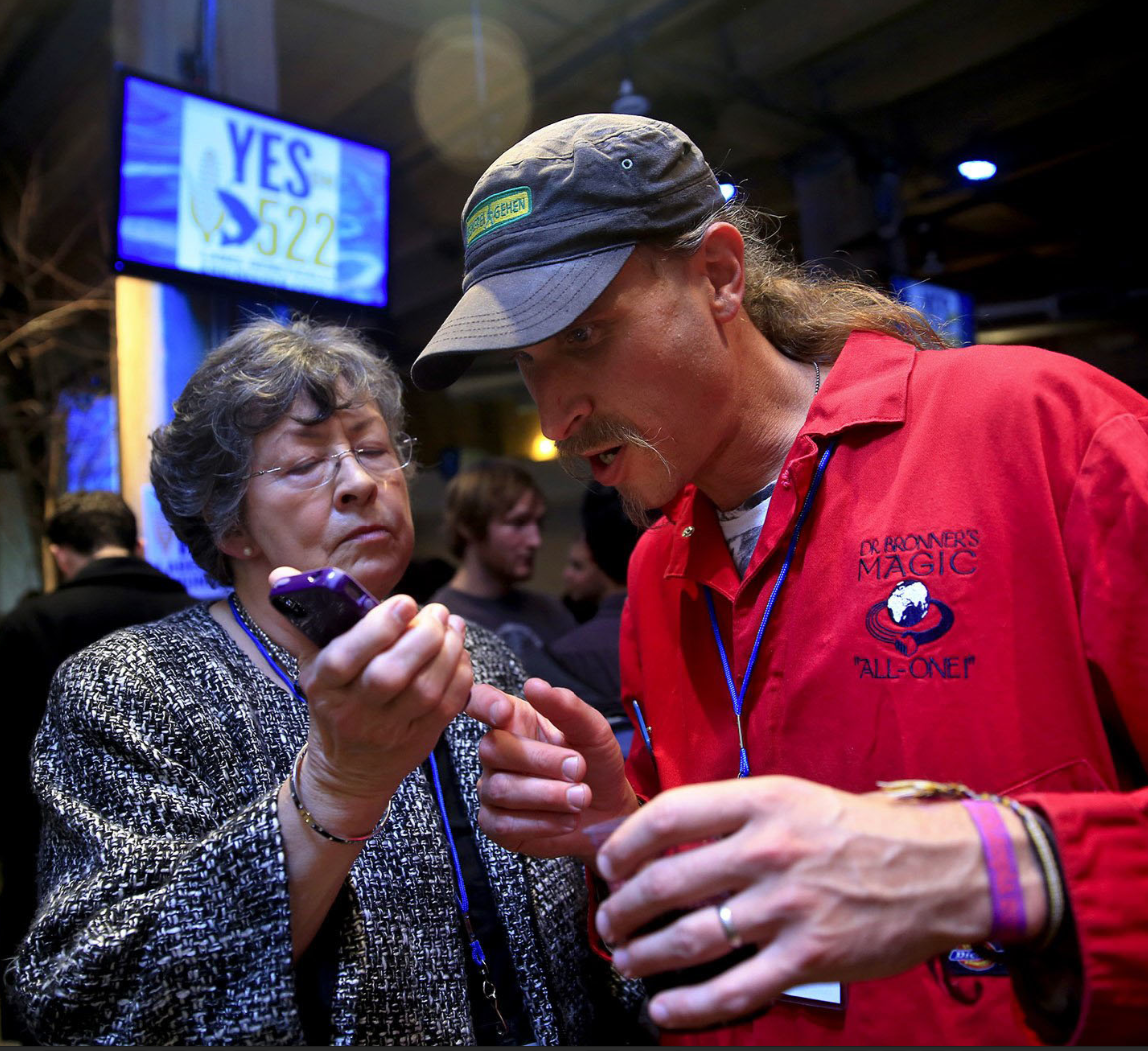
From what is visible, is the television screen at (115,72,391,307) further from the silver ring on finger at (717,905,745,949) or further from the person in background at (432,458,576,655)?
the silver ring on finger at (717,905,745,949)

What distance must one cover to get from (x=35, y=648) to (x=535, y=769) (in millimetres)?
2261

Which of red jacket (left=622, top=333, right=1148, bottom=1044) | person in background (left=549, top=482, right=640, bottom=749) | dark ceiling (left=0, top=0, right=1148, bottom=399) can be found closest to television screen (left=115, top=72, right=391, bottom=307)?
dark ceiling (left=0, top=0, right=1148, bottom=399)

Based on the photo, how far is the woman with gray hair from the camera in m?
1.10

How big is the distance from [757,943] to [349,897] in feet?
2.51

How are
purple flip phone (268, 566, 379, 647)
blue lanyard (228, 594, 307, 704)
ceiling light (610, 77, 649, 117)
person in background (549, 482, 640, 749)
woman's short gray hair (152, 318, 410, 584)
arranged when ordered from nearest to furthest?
purple flip phone (268, 566, 379, 647) < blue lanyard (228, 594, 307, 704) < woman's short gray hair (152, 318, 410, 584) < person in background (549, 482, 640, 749) < ceiling light (610, 77, 649, 117)

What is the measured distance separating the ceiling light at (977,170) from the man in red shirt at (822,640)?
2036 mm

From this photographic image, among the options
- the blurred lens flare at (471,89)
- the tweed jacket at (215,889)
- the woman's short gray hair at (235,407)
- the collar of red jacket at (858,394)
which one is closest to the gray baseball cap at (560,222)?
the collar of red jacket at (858,394)

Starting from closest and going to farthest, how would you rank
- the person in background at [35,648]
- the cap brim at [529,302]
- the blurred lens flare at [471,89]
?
1. the cap brim at [529,302]
2. the person in background at [35,648]
3. the blurred lens flare at [471,89]

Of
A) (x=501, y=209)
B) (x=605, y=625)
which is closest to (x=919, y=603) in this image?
(x=501, y=209)

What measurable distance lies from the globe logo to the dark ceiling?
37.1 inches

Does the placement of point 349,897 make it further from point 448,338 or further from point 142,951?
point 448,338

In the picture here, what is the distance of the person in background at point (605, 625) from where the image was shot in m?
2.15

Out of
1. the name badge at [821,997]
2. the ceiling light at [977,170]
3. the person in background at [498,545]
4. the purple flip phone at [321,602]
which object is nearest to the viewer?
the purple flip phone at [321,602]

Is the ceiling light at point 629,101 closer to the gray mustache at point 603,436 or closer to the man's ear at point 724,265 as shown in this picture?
the man's ear at point 724,265
